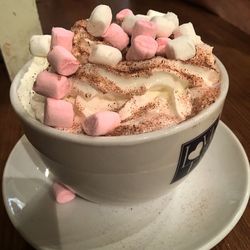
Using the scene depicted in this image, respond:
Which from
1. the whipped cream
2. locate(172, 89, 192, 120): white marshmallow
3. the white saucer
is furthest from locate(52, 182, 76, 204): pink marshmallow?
locate(172, 89, 192, 120): white marshmallow

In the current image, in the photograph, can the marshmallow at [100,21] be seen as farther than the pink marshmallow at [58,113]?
Yes

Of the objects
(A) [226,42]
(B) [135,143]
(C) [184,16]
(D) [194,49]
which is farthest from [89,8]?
(B) [135,143]

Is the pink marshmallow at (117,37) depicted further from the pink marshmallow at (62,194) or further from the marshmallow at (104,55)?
the pink marshmallow at (62,194)

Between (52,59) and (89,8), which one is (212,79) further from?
(89,8)

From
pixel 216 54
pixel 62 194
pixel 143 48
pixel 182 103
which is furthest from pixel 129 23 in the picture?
pixel 216 54

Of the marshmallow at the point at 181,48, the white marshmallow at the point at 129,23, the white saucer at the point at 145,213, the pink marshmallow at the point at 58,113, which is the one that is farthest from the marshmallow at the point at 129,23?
the white saucer at the point at 145,213

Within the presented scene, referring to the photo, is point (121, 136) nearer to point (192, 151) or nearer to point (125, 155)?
point (125, 155)
